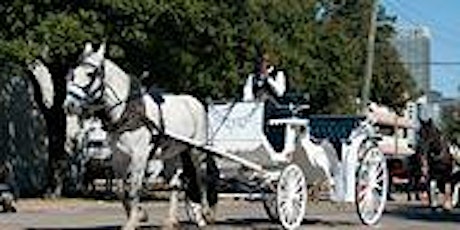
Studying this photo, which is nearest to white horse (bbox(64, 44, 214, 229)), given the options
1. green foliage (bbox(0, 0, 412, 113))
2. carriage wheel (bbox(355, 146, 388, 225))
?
carriage wheel (bbox(355, 146, 388, 225))

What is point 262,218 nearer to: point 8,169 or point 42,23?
point 42,23

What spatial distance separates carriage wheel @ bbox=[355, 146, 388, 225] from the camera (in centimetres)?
1967

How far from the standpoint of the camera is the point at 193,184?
17594 millimetres

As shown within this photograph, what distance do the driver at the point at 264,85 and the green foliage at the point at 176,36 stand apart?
31.3 feet

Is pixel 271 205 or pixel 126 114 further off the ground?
pixel 126 114

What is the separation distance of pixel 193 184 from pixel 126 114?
8.78ft

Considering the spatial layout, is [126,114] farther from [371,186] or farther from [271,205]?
[371,186]

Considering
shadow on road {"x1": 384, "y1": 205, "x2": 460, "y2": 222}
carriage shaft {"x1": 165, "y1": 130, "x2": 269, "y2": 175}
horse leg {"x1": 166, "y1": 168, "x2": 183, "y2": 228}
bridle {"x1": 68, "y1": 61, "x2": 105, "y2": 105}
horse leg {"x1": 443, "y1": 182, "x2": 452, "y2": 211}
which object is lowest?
shadow on road {"x1": 384, "y1": 205, "x2": 460, "y2": 222}

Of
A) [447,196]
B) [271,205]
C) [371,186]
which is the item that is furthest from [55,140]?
[271,205]

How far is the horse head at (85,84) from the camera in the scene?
1486cm

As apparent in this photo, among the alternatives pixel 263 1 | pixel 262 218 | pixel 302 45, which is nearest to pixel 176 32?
pixel 263 1

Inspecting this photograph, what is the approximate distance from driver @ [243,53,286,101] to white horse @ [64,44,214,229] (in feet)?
7.10

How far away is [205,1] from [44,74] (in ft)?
16.1

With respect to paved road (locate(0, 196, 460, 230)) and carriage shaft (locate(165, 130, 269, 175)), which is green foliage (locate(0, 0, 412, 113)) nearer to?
paved road (locate(0, 196, 460, 230))
